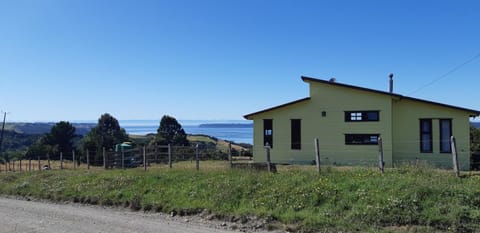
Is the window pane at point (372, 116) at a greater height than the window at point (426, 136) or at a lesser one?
greater

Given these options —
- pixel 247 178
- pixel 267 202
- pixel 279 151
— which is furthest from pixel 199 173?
pixel 279 151

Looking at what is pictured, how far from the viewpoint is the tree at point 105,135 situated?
60.6 meters

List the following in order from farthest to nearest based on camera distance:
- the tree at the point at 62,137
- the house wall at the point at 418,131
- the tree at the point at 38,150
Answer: the tree at the point at 62,137
the tree at the point at 38,150
the house wall at the point at 418,131

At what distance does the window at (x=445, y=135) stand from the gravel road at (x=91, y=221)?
1920 cm

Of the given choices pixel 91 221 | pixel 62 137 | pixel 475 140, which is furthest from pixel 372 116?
pixel 62 137

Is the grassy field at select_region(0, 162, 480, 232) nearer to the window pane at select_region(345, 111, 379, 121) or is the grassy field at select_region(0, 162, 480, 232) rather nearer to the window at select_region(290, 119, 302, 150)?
the window pane at select_region(345, 111, 379, 121)

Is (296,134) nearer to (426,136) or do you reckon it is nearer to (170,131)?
(426,136)

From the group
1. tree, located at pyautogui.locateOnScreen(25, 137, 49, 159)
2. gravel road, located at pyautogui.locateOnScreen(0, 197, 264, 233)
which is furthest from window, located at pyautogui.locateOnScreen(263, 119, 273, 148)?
tree, located at pyautogui.locateOnScreen(25, 137, 49, 159)

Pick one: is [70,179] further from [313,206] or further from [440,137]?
[440,137]

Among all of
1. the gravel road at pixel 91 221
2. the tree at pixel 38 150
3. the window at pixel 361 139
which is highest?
the window at pixel 361 139

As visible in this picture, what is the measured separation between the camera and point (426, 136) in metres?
24.2

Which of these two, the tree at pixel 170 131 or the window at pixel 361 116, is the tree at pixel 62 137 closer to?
the tree at pixel 170 131

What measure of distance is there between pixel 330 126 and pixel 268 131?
400 centimetres

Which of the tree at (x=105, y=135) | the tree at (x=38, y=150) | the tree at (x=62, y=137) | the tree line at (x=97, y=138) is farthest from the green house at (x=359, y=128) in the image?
the tree at (x=62, y=137)
